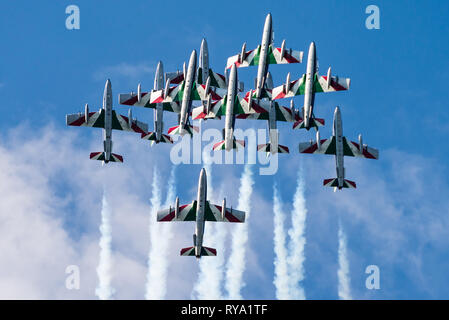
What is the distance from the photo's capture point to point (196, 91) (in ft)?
645

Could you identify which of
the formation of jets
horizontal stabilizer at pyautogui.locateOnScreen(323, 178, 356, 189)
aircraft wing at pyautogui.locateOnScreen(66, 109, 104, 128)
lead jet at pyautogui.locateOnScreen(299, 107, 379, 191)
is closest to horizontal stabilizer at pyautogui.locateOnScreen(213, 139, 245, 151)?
the formation of jets

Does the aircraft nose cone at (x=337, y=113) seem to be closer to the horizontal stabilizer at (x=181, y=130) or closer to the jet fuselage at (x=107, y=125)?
the horizontal stabilizer at (x=181, y=130)

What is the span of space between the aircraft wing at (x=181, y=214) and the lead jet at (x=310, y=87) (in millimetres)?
26194

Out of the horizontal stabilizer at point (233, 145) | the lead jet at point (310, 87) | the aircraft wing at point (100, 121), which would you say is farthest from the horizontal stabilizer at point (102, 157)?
the lead jet at point (310, 87)

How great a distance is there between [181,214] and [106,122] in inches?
916

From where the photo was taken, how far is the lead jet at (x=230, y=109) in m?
185
